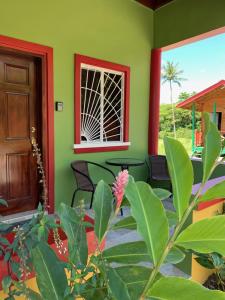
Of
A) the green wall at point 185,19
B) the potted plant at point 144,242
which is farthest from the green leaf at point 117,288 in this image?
the green wall at point 185,19

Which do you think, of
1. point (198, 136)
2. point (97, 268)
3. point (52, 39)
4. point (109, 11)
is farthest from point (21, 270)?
point (198, 136)

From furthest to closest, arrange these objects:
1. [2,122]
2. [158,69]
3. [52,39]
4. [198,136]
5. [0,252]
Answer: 1. [198,136]
2. [158,69]
3. [52,39]
4. [2,122]
5. [0,252]

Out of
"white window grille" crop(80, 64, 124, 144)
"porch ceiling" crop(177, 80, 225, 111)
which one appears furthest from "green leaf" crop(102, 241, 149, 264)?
"porch ceiling" crop(177, 80, 225, 111)

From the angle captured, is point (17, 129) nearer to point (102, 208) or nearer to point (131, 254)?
point (102, 208)

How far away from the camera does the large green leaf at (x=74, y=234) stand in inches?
25.8

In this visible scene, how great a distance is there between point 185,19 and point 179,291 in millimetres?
4632

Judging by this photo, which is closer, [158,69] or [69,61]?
[69,61]

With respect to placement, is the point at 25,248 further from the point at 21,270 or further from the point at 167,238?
the point at 167,238

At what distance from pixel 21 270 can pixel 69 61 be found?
131 inches

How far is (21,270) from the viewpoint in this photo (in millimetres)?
753

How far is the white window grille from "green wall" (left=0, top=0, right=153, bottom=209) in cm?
24

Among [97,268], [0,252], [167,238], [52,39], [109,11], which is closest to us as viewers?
[167,238]

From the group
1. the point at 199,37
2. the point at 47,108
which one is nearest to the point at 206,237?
the point at 47,108

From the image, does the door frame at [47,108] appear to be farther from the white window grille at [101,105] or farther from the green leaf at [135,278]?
the green leaf at [135,278]
